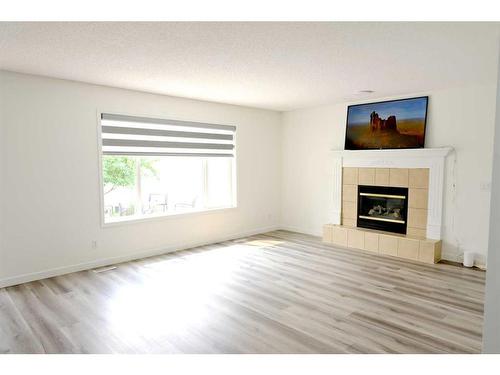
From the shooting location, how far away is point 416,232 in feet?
17.0

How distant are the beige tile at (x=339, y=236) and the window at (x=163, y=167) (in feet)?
6.37

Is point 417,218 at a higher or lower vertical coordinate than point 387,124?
lower

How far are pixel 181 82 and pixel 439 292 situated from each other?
397 centimetres

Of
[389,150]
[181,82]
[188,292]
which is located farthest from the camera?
[389,150]

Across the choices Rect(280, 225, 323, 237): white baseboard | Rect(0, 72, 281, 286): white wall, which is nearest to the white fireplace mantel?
Rect(280, 225, 323, 237): white baseboard

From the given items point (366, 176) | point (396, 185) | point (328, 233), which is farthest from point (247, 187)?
point (396, 185)

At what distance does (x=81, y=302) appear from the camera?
3.45 meters

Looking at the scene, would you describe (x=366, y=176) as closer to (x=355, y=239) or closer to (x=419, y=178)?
(x=419, y=178)

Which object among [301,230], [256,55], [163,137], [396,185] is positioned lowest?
[301,230]

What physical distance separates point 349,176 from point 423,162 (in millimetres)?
1254

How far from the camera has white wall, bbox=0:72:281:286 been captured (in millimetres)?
3906

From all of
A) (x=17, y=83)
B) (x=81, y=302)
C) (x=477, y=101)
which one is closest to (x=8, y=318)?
(x=81, y=302)

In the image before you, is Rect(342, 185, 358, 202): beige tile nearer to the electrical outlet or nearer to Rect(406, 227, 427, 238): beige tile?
Rect(406, 227, 427, 238): beige tile

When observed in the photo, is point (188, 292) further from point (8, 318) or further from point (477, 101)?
point (477, 101)
